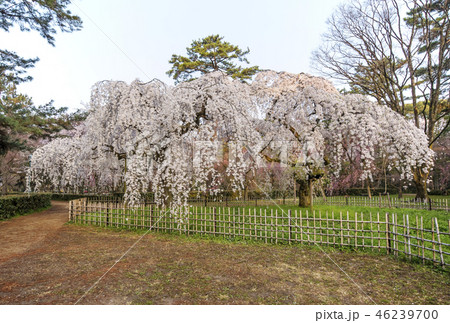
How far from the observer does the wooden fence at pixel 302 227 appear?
570 cm

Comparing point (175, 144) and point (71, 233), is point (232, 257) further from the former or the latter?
point (71, 233)

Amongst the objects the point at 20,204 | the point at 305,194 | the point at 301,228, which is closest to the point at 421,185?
the point at 305,194

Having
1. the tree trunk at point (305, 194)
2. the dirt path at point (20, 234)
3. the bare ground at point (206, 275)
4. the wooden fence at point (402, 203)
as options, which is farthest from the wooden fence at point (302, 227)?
the wooden fence at point (402, 203)

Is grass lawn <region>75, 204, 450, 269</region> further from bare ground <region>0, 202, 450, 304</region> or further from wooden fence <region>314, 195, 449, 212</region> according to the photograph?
wooden fence <region>314, 195, 449, 212</region>

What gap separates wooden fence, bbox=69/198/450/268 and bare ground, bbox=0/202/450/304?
0.46 meters

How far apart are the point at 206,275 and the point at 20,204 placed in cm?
1429

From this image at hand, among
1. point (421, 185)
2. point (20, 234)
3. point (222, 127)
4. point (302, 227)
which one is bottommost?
point (20, 234)

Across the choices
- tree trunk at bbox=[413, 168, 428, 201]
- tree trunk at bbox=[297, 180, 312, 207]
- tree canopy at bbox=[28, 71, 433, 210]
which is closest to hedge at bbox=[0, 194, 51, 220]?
tree canopy at bbox=[28, 71, 433, 210]

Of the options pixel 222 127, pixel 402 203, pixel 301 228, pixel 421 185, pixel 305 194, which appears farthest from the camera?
pixel 421 185

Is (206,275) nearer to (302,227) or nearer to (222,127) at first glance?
(302,227)

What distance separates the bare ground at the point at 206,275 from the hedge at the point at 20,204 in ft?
20.5

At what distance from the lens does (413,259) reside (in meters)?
5.54

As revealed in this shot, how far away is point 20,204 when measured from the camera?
45.4 ft
